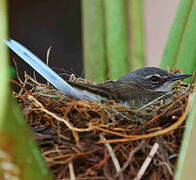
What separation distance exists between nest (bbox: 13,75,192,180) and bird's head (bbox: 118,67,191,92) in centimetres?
106

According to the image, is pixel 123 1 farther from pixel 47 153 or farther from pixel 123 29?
pixel 47 153

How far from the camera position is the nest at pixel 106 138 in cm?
158

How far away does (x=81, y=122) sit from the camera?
1.88m

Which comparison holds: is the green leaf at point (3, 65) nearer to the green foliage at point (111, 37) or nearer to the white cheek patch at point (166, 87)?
the green foliage at point (111, 37)

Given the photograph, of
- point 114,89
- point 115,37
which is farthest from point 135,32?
point 114,89

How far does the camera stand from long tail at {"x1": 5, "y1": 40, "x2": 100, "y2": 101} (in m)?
1.74

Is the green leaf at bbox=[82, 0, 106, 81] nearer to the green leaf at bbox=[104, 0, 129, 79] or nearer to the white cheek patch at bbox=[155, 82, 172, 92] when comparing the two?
the green leaf at bbox=[104, 0, 129, 79]

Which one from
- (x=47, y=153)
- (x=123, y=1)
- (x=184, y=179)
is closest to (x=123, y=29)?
(x=123, y=1)

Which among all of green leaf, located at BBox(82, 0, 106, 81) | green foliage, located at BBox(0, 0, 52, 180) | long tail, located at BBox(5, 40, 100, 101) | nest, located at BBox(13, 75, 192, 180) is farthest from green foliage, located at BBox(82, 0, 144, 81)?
green foliage, located at BBox(0, 0, 52, 180)

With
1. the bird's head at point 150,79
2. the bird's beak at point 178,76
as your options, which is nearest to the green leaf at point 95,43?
the bird's head at point 150,79

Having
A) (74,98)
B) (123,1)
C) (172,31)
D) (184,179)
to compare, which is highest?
(123,1)

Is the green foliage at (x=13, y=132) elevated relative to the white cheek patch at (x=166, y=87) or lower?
elevated

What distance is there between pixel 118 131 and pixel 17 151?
3.15 feet

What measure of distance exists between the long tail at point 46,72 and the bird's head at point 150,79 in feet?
2.82
